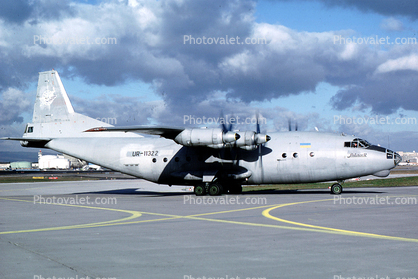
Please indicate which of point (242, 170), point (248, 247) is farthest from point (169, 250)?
point (242, 170)

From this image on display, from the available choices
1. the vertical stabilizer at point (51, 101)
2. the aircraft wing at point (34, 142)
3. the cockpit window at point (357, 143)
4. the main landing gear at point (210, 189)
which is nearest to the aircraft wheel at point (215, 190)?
the main landing gear at point (210, 189)

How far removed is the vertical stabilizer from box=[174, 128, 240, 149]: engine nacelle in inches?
532

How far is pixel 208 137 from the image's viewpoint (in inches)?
1070

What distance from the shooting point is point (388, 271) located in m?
7.19

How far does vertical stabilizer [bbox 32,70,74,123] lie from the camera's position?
34906 millimetres

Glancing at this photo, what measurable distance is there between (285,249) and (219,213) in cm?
837

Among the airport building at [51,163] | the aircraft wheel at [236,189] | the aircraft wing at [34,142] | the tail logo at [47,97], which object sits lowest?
the aircraft wheel at [236,189]

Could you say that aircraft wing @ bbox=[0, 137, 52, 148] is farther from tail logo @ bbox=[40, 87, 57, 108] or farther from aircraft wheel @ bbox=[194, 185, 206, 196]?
aircraft wheel @ bbox=[194, 185, 206, 196]

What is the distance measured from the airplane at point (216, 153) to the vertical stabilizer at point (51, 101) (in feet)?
0.47

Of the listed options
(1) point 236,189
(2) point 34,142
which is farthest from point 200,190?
(2) point 34,142

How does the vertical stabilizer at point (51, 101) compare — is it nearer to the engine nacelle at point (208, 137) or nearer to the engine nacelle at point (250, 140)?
the engine nacelle at point (208, 137)

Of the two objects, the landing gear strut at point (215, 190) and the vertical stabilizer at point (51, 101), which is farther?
the vertical stabilizer at point (51, 101)

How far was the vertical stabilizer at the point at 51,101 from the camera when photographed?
34906 millimetres

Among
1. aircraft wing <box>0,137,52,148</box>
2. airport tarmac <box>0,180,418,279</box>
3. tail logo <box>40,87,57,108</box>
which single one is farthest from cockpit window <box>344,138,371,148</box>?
tail logo <box>40,87,57,108</box>
